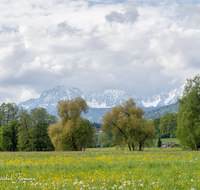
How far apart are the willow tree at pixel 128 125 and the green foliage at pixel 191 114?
9.87 m

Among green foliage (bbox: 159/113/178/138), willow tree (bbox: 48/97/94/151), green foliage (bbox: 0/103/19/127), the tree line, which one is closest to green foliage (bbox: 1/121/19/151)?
green foliage (bbox: 0/103/19/127)

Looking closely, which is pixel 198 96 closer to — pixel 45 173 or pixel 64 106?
pixel 64 106

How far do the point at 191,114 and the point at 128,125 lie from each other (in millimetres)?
17647

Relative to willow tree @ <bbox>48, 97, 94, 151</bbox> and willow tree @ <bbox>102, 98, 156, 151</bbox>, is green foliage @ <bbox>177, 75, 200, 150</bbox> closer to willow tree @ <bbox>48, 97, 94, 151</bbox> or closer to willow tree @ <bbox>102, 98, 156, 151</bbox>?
willow tree @ <bbox>102, 98, 156, 151</bbox>

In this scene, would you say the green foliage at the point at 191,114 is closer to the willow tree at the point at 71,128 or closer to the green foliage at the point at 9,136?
the willow tree at the point at 71,128

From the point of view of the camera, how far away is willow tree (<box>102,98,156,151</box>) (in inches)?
2030

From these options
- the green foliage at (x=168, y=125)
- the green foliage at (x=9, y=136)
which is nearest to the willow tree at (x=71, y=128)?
the green foliage at (x=9, y=136)


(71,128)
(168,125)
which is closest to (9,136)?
(71,128)

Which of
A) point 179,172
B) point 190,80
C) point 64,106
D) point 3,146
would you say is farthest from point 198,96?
point 3,146

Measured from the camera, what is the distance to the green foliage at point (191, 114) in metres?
54.9

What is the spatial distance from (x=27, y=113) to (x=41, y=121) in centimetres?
734

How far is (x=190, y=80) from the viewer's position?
59781 millimetres

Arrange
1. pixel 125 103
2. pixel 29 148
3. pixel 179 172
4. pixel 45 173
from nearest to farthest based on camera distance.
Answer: pixel 179 172 < pixel 45 173 < pixel 125 103 < pixel 29 148

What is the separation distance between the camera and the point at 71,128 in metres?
56.2
